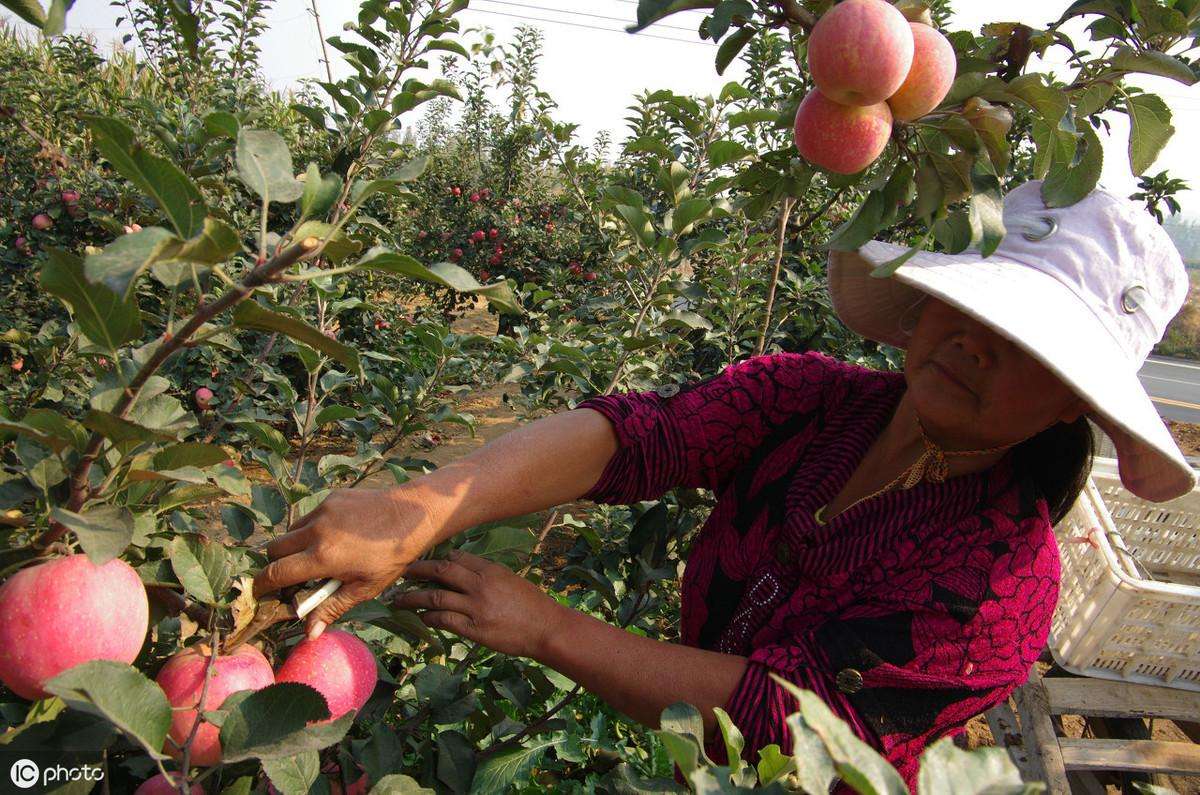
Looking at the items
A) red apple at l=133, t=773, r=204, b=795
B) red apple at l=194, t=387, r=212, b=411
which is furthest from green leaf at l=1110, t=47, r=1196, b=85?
red apple at l=194, t=387, r=212, b=411

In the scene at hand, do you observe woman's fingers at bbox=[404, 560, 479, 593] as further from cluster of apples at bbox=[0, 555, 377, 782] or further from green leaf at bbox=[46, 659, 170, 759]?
green leaf at bbox=[46, 659, 170, 759]

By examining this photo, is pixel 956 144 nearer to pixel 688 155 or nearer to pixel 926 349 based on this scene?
pixel 926 349

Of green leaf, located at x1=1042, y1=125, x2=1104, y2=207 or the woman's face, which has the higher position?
green leaf, located at x1=1042, y1=125, x2=1104, y2=207

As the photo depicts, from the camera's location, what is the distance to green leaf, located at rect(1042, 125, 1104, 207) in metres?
0.82

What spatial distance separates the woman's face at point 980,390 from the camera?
890 millimetres

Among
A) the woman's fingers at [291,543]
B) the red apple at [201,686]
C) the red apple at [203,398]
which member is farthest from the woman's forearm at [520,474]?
the red apple at [203,398]

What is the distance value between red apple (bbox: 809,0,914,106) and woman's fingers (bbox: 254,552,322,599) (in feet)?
2.31

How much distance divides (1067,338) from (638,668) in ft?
2.10

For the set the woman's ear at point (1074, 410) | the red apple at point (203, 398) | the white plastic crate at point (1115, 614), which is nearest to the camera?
the woman's ear at point (1074, 410)

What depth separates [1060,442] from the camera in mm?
1029

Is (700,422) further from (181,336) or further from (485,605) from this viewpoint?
(181,336)

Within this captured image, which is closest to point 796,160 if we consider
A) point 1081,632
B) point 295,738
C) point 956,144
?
point 956,144

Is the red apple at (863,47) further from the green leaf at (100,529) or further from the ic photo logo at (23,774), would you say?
the ic photo logo at (23,774)

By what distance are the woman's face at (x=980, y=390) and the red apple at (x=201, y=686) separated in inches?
32.9
